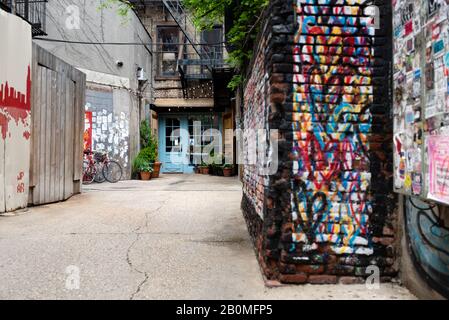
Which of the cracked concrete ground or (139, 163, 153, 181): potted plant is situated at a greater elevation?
(139, 163, 153, 181): potted plant

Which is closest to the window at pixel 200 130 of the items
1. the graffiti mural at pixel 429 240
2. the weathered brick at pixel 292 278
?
the weathered brick at pixel 292 278

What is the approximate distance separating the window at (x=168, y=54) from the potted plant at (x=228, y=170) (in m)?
5.14

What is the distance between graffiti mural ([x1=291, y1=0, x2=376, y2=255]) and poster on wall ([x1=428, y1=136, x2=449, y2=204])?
735mm

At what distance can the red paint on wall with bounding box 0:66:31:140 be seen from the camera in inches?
244

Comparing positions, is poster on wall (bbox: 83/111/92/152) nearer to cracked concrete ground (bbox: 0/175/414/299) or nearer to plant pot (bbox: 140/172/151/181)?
plant pot (bbox: 140/172/151/181)

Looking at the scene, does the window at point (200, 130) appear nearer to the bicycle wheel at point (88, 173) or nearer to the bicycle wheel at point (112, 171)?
the bicycle wheel at point (112, 171)

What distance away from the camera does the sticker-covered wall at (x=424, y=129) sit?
8.14 ft

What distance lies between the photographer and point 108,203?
311 inches

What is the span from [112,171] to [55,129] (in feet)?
18.1

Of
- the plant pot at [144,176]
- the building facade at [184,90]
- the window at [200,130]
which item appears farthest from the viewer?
the window at [200,130]

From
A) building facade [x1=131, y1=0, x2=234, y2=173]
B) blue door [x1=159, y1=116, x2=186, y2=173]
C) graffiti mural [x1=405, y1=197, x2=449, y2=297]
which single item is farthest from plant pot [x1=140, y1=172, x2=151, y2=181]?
graffiti mural [x1=405, y1=197, x2=449, y2=297]

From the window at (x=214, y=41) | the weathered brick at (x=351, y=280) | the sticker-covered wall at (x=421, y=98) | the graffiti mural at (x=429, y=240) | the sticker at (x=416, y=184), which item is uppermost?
the window at (x=214, y=41)

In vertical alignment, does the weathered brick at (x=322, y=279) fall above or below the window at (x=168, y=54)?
below

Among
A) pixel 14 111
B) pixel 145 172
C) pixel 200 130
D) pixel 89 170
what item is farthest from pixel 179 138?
pixel 14 111
